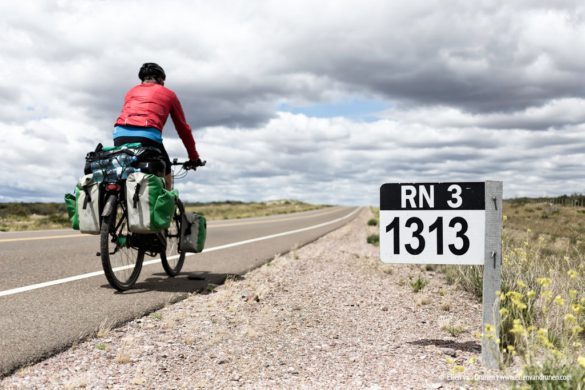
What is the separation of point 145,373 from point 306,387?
108 cm

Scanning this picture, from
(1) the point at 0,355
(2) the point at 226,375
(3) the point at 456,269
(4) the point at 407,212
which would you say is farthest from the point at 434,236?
(3) the point at 456,269

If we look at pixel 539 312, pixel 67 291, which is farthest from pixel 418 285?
pixel 67 291

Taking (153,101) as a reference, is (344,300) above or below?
below

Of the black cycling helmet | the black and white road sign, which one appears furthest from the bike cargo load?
the black and white road sign

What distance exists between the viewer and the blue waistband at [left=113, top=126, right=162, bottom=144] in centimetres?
584

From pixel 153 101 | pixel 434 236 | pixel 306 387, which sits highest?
pixel 153 101

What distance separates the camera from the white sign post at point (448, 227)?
3.60 metres

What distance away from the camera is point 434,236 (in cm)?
373

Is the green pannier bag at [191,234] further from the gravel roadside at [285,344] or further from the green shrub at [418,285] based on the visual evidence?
the green shrub at [418,285]

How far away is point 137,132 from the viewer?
19.2 ft

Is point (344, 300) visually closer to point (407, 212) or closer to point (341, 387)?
point (407, 212)

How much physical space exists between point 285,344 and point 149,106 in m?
3.29

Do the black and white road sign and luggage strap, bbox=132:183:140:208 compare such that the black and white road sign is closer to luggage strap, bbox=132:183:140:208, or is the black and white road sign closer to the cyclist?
luggage strap, bbox=132:183:140:208

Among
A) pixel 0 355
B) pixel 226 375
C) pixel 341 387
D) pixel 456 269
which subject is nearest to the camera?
pixel 341 387
